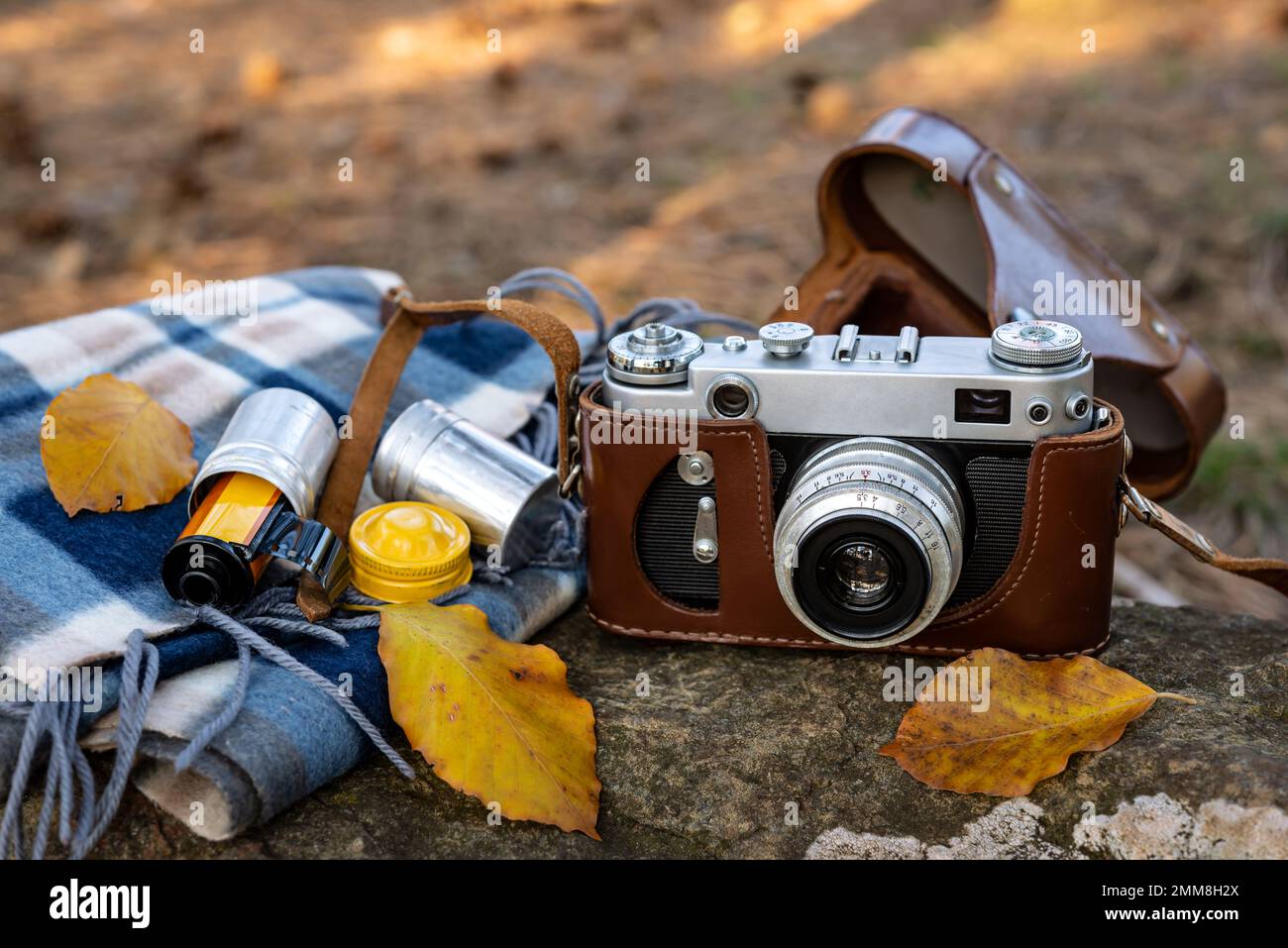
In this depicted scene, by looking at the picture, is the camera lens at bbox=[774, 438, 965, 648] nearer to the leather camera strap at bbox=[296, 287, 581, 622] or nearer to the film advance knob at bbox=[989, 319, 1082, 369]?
the film advance knob at bbox=[989, 319, 1082, 369]

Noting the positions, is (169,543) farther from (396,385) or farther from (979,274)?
(979,274)

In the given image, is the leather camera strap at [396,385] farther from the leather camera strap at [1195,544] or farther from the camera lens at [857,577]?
→ the leather camera strap at [1195,544]

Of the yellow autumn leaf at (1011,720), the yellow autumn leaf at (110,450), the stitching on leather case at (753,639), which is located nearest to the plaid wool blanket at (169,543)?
the yellow autumn leaf at (110,450)

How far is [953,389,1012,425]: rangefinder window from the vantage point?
1527 mm

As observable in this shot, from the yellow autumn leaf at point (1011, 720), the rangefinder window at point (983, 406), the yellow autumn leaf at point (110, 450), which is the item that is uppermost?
the rangefinder window at point (983, 406)

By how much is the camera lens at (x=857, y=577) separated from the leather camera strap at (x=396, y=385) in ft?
1.35

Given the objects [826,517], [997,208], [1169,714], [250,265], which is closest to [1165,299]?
[997,208]

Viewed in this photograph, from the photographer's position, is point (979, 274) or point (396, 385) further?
point (979, 274)

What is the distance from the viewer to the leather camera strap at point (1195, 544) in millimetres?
1613

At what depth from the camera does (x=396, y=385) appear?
2107 millimetres

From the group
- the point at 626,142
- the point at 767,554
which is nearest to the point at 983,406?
the point at 767,554

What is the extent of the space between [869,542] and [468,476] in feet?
2.02

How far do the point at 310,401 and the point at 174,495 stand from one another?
0.76 ft

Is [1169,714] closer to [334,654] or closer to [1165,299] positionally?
[334,654]
